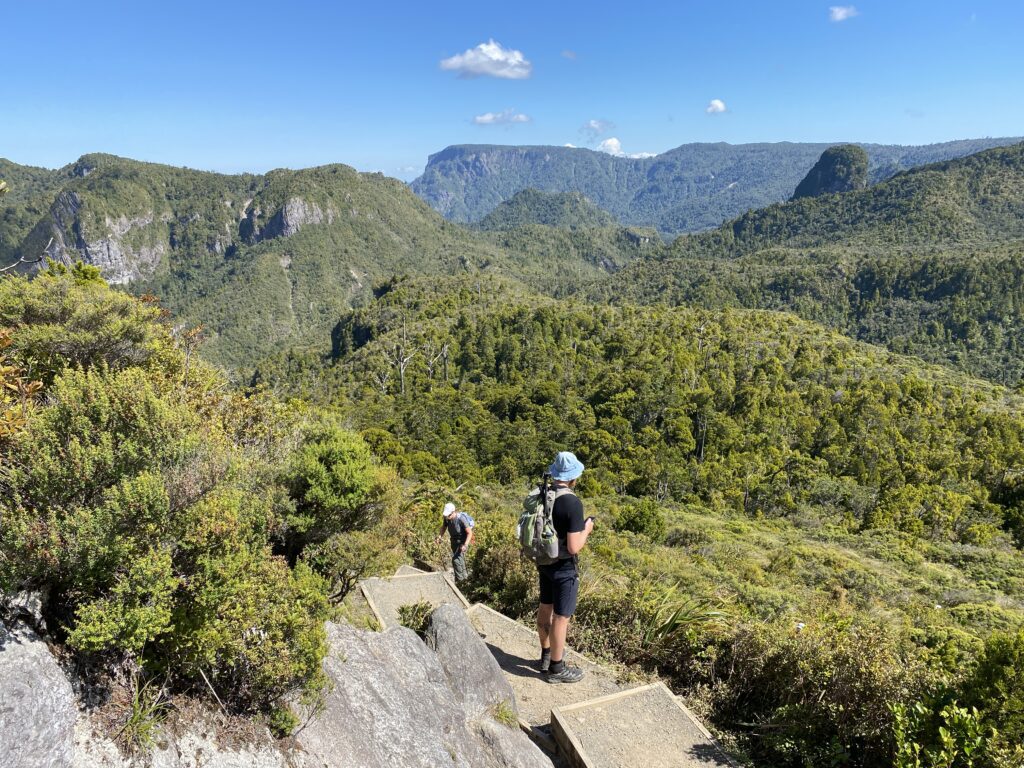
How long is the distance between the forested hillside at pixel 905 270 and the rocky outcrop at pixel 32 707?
9671cm

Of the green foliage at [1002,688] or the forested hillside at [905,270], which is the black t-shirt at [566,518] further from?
the forested hillside at [905,270]

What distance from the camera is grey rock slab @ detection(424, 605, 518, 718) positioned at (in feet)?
14.2

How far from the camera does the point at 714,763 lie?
13.3ft

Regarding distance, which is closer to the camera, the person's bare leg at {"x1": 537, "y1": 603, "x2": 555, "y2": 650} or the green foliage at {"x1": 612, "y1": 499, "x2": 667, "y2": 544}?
the person's bare leg at {"x1": 537, "y1": 603, "x2": 555, "y2": 650}

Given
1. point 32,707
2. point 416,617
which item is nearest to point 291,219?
point 416,617

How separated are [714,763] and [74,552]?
4.21 metres

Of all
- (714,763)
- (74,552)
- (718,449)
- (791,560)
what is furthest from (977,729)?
(718,449)

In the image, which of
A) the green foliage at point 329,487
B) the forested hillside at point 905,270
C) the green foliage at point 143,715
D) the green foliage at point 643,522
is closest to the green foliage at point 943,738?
the green foliage at point 143,715

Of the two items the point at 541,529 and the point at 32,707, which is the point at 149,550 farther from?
the point at 541,529

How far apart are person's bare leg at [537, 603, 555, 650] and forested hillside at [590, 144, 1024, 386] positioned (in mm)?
93299

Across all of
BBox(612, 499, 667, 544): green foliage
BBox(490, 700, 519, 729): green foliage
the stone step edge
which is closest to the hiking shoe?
the stone step edge

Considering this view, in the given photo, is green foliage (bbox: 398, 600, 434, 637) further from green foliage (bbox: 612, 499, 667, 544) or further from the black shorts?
green foliage (bbox: 612, 499, 667, 544)

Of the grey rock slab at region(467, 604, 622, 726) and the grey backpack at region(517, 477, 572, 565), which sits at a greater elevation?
the grey backpack at region(517, 477, 572, 565)

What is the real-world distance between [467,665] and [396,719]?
0.92m
